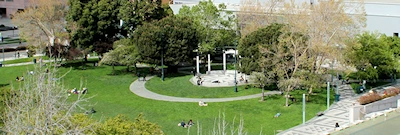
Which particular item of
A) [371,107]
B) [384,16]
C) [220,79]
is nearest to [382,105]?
[371,107]

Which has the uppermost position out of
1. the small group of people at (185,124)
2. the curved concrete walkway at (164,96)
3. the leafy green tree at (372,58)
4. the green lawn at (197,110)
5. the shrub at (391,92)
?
the leafy green tree at (372,58)

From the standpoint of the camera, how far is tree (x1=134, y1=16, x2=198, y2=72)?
65.8m

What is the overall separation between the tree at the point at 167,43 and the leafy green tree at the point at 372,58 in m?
17.7

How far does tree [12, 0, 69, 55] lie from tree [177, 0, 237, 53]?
50.5 feet

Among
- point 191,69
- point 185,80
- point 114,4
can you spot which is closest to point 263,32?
point 185,80

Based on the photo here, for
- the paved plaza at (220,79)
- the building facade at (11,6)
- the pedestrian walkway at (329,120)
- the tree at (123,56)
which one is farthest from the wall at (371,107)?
the building facade at (11,6)

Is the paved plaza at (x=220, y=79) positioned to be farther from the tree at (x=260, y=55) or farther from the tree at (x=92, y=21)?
the tree at (x=92, y=21)

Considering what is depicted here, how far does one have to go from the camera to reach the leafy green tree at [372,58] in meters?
58.8

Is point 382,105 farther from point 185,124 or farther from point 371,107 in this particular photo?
point 185,124

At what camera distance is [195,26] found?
69.0 metres

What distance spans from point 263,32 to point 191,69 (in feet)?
57.3

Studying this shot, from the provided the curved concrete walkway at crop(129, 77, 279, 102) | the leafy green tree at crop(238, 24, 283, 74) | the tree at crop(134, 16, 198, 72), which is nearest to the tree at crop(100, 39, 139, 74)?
the tree at crop(134, 16, 198, 72)

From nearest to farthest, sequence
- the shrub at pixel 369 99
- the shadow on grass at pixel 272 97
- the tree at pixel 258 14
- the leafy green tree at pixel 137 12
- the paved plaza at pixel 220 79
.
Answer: the shrub at pixel 369 99 < the shadow on grass at pixel 272 97 < the paved plaza at pixel 220 79 < the tree at pixel 258 14 < the leafy green tree at pixel 137 12

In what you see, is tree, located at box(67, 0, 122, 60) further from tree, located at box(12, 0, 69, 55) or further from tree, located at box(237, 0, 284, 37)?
tree, located at box(237, 0, 284, 37)
